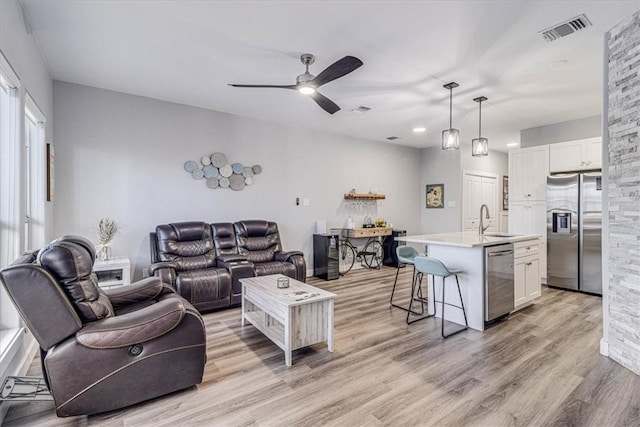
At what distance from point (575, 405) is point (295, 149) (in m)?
4.92

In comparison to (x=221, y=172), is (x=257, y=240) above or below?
below

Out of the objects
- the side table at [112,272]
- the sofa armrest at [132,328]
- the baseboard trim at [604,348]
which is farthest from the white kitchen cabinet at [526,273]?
the side table at [112,272]

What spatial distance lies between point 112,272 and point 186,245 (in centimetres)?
87

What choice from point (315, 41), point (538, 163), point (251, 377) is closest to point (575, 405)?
point (251, 377)

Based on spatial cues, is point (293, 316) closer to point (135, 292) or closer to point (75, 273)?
point (135, 292)

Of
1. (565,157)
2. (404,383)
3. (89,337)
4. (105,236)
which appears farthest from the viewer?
(565,157)

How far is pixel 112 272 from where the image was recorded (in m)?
3.89

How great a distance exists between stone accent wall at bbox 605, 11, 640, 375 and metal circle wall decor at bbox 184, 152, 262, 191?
14.4 ft

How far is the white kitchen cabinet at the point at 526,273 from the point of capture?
12.3 feet

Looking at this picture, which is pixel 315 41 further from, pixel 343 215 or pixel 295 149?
pixel 343 215

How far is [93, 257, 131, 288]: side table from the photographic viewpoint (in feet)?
11.8

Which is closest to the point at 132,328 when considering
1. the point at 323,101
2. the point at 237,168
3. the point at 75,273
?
the point at 75,273

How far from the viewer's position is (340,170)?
6.51 metres

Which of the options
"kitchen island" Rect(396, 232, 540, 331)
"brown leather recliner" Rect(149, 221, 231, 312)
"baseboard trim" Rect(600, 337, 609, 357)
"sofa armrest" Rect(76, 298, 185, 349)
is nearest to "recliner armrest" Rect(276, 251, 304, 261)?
"brown leather recliner" Rect(149, 221, 231, 312)
